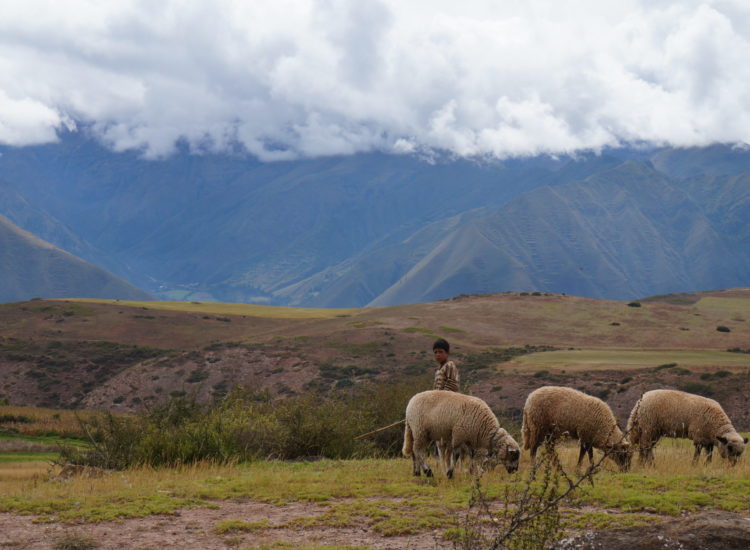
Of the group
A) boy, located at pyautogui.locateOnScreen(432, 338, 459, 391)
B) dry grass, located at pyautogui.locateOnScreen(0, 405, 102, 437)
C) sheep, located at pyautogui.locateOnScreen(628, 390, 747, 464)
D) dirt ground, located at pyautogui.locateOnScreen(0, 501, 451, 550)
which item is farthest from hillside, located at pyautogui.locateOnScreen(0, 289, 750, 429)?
dirt ground, located at pyautogui.locateOnScreen(0, 501, 451, 550)

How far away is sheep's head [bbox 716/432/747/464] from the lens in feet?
46.3

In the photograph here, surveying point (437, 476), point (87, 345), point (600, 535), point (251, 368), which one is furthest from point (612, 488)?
point (87, 345)

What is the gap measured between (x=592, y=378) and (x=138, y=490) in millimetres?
40960

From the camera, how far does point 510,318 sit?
90.5m

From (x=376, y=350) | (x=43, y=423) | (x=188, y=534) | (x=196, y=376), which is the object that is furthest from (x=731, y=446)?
(x=376, y=350)

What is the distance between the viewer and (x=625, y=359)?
194ft

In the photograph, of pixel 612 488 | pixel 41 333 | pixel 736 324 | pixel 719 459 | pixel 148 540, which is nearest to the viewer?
pixel 148 540

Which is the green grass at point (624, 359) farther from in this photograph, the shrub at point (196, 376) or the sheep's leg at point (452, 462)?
the sheep's leg at point (452, 462)

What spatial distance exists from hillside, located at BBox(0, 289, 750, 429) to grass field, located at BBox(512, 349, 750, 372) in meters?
0.15

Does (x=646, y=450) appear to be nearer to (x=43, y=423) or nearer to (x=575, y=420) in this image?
(x=575, y=420)

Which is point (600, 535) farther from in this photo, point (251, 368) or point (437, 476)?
point (251, 368)

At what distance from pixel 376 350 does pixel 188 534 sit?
5990cm

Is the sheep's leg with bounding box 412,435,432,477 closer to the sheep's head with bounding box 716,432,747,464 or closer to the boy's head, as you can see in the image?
the boy's head

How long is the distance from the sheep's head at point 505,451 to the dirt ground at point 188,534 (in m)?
3.27
